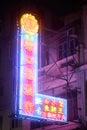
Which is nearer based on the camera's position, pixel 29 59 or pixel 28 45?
pixel 29 59

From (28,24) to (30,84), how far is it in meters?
2.46

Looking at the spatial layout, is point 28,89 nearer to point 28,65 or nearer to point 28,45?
point 28,65

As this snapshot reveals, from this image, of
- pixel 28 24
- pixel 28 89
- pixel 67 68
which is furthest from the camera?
pixel 67 68

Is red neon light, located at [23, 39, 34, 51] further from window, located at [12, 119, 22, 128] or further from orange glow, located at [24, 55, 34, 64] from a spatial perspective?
window, located at [12, 119, 22, 128]

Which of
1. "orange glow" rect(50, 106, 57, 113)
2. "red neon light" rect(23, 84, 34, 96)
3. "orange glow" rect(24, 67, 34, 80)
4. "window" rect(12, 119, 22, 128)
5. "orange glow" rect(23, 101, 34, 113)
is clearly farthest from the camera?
"window" rect(12, 119, 22, 128)

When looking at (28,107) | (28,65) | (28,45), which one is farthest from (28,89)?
(28,45)

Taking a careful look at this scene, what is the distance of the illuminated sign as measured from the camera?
15.7m

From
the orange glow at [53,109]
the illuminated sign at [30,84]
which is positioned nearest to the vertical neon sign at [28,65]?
the illuminated sign at [30,84]

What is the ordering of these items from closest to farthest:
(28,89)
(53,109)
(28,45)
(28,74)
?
(28,89) < (28,74) < (28,45) < (53,109)

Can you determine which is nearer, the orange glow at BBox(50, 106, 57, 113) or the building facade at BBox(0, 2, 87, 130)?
the orange glow at BBox(50, 106, 57, 113)

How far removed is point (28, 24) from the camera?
17.0 m

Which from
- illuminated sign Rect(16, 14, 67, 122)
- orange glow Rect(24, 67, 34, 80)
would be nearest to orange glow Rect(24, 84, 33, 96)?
illuminated sign Rect(16, 14, 67, 122)

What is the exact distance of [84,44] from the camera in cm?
1792

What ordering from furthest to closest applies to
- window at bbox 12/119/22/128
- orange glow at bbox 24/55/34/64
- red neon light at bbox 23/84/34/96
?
window at bbox 12/119/22/128
orange glow at bbox 24/55/34/64
red neon light at bbox 23/84/34/96
